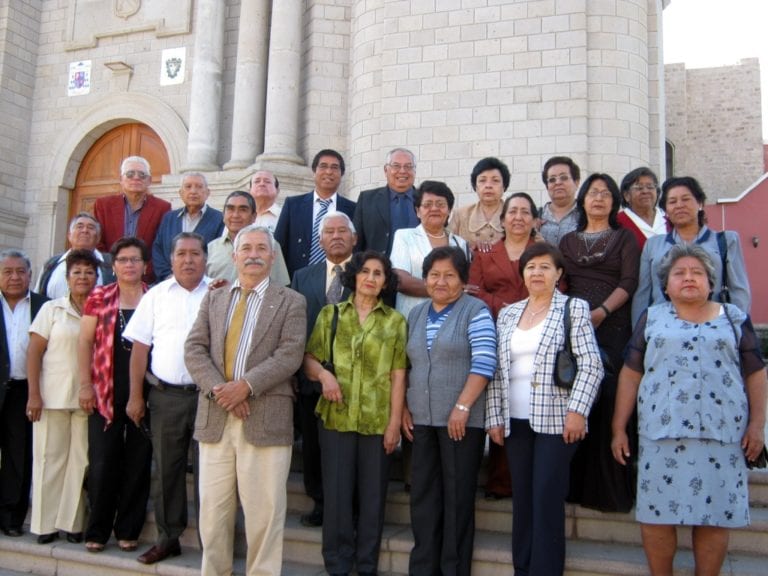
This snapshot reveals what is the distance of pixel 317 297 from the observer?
14.3 feet

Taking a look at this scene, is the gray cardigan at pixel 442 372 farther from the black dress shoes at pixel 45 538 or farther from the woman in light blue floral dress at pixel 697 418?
the black dress shoes at pixel 45 538

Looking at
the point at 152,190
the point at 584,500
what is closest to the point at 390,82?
the point at 152,190

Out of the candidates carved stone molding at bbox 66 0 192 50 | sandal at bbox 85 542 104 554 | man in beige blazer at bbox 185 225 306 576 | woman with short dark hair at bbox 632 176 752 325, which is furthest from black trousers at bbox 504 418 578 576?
carved stone molding at bbox 66 0 192 50

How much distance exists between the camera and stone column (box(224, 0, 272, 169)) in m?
10.1

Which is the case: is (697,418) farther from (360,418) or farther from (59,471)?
(59,471)

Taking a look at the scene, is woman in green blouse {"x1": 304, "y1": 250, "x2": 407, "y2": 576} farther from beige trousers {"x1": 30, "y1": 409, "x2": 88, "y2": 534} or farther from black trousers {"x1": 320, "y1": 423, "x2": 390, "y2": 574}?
beige trousers {"x1": 30, "y1": 409, "x2": 88, "y2": 534}

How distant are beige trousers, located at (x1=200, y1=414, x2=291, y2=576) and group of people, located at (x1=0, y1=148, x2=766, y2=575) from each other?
0.01m

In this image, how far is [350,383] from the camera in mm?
3848

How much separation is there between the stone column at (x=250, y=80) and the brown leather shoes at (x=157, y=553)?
22.3ft

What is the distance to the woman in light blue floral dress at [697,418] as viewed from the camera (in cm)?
325

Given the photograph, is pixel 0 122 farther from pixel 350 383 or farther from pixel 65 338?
pixel 350 383

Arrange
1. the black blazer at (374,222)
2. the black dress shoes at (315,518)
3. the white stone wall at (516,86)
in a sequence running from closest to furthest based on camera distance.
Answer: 1. the black dress shoes at (315,518)
2. the black blazer at (374,222)
3. the white stone wall at (516,86)

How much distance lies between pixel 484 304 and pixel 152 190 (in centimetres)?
760

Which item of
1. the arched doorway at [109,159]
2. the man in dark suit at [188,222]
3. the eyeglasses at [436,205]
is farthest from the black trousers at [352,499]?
the arched doorway at [109,159]
